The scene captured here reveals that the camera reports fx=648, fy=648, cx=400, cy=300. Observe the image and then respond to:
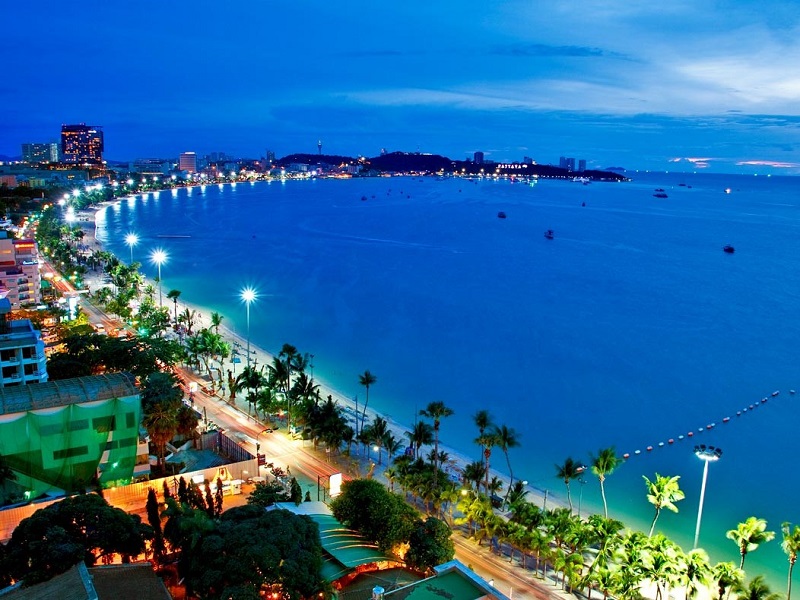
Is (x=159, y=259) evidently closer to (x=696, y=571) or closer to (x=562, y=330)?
(x=562, y=330)

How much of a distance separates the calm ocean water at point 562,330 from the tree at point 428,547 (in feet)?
42.4

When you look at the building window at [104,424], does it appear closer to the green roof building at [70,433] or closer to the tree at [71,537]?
the green roof building at [70,433]

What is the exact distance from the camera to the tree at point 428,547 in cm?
2014

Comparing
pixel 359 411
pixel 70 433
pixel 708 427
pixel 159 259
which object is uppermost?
pixel 159 259

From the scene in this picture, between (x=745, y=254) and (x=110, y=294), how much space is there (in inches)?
3602

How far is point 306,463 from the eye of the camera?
100 ft

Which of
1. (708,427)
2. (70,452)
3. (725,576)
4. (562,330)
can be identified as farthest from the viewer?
(562,330)

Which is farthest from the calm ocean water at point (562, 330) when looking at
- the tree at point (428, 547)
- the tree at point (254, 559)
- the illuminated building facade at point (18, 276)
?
the tree at point (254, 559)

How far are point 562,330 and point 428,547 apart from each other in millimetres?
42812

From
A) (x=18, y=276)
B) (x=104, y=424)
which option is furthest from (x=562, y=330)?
(x=18, y=276)

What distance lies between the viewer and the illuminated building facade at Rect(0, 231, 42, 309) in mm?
50619

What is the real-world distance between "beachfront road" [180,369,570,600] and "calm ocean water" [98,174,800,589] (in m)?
9.26

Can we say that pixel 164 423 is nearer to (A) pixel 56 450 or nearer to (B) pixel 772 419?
(A) pixel 56 450

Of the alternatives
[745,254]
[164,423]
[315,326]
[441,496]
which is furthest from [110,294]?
[745,254]
